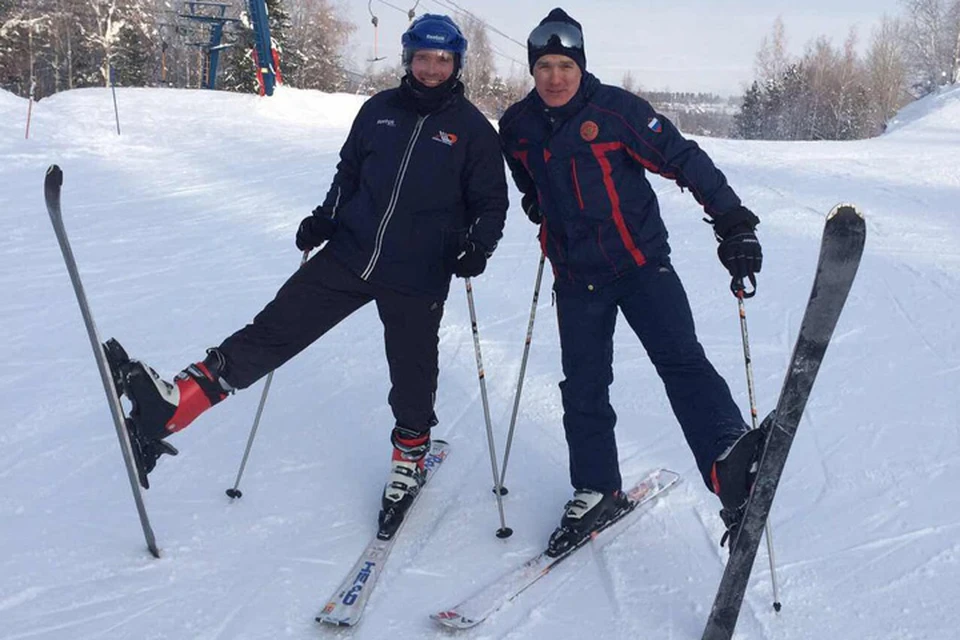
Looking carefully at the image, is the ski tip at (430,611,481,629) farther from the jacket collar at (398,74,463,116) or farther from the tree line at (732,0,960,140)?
the tree line at (732,0,960,140)

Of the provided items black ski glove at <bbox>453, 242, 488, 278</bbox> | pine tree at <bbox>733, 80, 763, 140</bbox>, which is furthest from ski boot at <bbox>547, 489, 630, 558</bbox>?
pine tree at <bbox>733, 80, 763, 140</bbox>

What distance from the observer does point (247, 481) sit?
328 centimetres

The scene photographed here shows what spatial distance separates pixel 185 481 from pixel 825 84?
5144cm

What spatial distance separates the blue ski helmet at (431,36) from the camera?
2.81 meters

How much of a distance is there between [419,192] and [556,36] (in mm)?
731

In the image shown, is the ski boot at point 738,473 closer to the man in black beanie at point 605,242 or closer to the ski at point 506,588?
the man in black beanie at point 605,242

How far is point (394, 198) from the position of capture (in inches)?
113

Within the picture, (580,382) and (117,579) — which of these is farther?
(580,382)

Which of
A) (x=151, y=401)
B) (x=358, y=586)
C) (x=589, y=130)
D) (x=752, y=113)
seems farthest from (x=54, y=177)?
(x=752, y=113)

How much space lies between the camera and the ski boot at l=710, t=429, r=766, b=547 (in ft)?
7.27

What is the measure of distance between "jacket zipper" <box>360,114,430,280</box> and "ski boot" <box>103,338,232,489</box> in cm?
73

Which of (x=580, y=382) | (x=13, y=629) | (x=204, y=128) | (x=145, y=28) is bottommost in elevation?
(x=13, y=629)

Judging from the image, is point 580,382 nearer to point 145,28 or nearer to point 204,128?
point 204,128

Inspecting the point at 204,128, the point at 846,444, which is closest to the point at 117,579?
the point at 846,444
